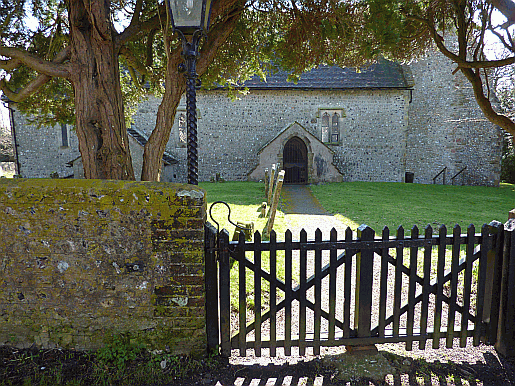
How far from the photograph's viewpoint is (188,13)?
313cm

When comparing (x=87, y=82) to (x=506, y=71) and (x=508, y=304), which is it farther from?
(x=506, y=71)

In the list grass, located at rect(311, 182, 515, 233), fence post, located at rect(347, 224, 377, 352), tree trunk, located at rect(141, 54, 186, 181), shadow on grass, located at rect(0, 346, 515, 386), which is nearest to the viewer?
shadow on grass, located at rect(0, 346, 515, 386)

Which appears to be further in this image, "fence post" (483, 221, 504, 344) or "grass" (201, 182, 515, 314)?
"grass" (201, 182, 515, 314)

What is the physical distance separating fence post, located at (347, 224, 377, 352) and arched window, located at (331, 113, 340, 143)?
18.8m

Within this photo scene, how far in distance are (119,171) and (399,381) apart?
431cm

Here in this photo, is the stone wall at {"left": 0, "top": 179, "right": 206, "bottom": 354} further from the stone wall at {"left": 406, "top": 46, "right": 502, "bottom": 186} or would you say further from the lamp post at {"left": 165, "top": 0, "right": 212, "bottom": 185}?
the stone wall at {"left": 406, "top": 46, "right": 502, "bottom": 186}

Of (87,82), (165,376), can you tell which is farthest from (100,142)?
(165,376)

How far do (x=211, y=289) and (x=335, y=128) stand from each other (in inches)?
767

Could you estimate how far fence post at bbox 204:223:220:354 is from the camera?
9.98 feet

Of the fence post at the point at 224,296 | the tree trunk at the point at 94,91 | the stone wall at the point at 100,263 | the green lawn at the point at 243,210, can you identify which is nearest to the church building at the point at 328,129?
the green lawn at the point at 243,210

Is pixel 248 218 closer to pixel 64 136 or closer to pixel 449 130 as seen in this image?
pixel 64 136

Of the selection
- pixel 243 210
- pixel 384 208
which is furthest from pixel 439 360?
pixel 384 208

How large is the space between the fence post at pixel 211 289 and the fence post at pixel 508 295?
2.72 meters

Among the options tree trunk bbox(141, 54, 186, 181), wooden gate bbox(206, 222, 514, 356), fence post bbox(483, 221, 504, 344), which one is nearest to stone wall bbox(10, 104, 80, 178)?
tree trunk bbox(141, 54, 186, 181)
